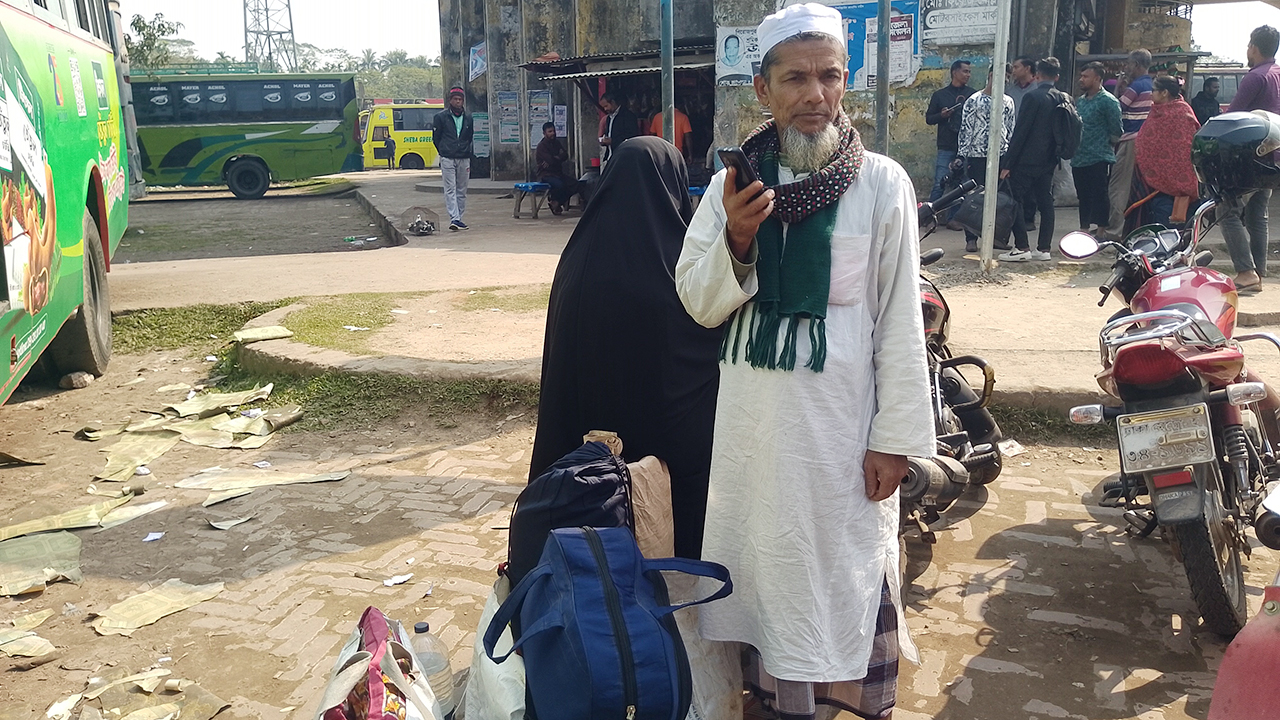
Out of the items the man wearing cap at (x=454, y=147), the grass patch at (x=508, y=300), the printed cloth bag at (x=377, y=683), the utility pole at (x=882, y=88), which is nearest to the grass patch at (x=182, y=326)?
the grass patch at (x=508, y=300)

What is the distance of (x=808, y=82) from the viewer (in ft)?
6.40

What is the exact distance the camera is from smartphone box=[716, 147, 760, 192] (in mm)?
1807

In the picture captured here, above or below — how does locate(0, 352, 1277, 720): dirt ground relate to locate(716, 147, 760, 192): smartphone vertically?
below

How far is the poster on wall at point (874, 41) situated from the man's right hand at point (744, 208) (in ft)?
29.5

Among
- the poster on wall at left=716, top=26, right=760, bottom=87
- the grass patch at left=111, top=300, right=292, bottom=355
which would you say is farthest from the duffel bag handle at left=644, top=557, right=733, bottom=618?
the poster on wall at left=716, top=26, right=760, bottom=87

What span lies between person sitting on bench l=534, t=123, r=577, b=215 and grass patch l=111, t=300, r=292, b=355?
260 inches

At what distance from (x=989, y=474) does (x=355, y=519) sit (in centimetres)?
249

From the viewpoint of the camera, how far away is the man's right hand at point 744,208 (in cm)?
182

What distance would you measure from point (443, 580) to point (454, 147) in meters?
10.0

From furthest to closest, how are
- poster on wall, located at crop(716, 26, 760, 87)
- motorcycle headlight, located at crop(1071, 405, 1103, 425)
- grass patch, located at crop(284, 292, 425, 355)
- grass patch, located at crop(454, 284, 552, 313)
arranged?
poster on wall, located at crop(716, 26, 760, 87) < grass patch, located at crop(454, 284, 552, 313) < grass patch, located at crop(284, 292, 425, 355) < motorcycle headlight, located at crop(1071, 405, 1103, 425)

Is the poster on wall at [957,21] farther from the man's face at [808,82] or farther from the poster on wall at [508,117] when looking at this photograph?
the poster on wall at [508,117]

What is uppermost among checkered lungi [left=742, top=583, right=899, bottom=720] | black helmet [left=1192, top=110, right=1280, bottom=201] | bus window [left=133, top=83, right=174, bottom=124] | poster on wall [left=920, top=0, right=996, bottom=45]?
poster on wall [left=920, top=0, right=996, bottom=45]

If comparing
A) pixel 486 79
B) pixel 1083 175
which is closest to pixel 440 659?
pixel 1083 175

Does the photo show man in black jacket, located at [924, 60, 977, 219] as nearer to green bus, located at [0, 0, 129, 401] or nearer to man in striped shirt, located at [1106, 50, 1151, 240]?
man in striped shirt, located at [1106, 50, 1151, 240]
